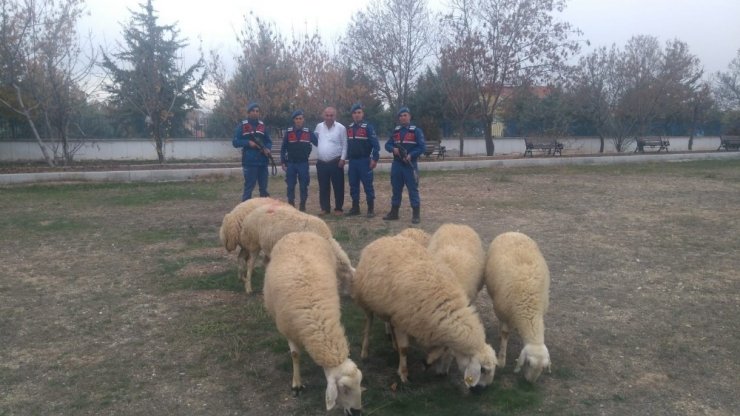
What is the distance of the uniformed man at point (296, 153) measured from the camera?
10648 mm

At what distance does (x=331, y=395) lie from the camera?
399cm

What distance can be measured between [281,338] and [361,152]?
5933mm

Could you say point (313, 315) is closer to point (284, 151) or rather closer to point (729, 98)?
point (284, 151)

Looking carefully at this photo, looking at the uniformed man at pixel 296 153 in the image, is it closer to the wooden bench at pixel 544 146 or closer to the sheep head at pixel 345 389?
the sheep head at pixel 345 389

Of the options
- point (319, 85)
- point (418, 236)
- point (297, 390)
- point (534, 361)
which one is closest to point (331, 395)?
point (297, 390)

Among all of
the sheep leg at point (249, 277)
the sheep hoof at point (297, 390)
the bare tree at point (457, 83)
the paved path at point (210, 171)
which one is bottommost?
the sheep hoof at point (297, 390)

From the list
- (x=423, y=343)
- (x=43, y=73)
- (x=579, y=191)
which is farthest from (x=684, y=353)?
(x=43, y=73)

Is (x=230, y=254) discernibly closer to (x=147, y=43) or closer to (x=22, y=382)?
(x=22, y=382)

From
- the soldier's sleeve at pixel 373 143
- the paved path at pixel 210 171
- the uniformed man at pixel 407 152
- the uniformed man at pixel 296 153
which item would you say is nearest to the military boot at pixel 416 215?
the uniformed man at pixel 407 152

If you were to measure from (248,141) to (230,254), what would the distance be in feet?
9.10

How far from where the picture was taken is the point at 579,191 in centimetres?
1505

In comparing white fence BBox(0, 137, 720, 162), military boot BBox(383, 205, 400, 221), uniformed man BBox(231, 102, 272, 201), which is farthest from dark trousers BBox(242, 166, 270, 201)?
white fence BBox(0, 137, 720, 162)

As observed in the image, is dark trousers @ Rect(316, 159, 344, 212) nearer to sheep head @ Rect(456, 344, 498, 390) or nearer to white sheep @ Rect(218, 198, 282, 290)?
white sheep @ Rect(218, 198, 282, 290)

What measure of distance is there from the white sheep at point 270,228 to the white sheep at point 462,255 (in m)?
1.03
